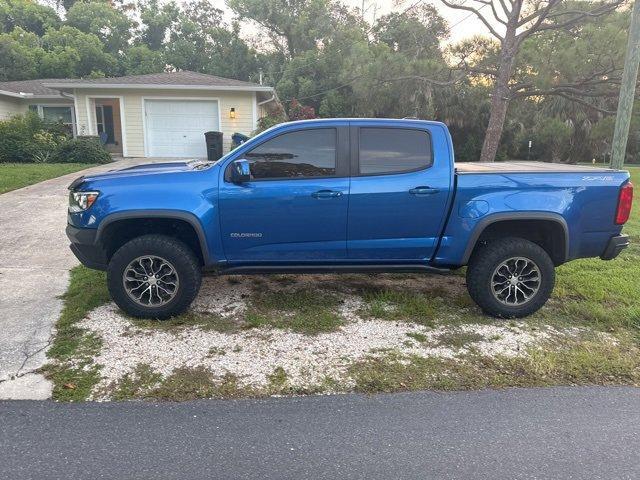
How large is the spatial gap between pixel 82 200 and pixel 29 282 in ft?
6.31

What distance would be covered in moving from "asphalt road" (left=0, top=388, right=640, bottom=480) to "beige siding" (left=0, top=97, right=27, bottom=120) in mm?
21248

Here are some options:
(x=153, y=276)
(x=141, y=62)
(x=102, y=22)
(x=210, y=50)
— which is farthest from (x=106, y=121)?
(x=102, y=22)

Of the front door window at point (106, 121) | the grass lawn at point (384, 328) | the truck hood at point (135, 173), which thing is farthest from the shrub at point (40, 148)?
the truck hood at point (135, 173)

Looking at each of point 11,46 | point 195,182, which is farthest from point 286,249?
point 11,46

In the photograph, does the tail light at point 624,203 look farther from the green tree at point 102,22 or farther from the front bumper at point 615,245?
the green tree at point 102,22

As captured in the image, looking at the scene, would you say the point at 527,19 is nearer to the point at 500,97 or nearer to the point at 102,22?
the point at 500,97

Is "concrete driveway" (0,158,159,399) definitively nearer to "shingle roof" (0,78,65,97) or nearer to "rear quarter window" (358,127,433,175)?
"rear quarter window" (358,127,433,175)

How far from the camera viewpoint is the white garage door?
18.6 meters

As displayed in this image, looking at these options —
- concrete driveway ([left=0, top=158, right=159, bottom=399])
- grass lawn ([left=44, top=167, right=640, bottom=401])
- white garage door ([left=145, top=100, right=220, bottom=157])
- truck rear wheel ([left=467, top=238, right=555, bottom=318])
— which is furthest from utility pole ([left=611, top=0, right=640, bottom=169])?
white garage door ([left=145, top=100, right=220, bottom=157])

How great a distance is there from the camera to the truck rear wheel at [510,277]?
4.73 m

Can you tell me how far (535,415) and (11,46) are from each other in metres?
37.1

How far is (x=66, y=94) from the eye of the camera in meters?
18.8

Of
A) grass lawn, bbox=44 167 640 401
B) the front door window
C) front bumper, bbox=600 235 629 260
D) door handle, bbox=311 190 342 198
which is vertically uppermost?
the front door window

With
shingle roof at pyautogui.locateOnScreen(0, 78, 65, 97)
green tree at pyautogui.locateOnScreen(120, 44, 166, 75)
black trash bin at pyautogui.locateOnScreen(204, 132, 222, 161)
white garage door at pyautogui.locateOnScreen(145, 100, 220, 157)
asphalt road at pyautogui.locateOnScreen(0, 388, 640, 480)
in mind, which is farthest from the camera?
green tree at pyautogui.locateOnScreen(120, 44, 166, 75)
